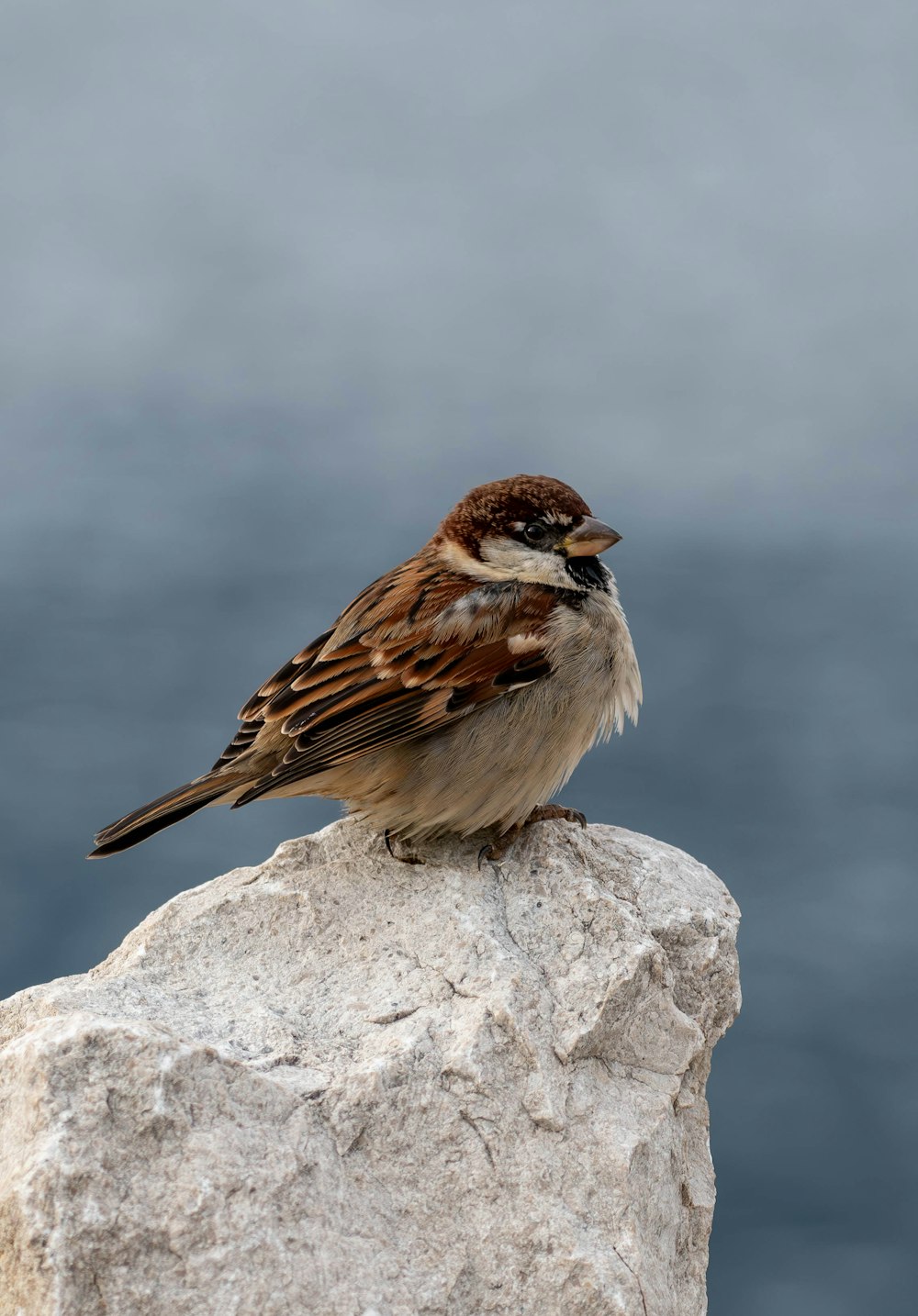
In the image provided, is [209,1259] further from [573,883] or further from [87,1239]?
[573,883]

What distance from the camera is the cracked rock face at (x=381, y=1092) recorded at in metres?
3.83

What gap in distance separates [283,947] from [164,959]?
40 centimetres

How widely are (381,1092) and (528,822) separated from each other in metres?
1.46

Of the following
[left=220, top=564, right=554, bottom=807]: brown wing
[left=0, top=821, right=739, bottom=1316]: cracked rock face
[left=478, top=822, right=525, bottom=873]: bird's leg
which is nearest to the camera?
[left=0, top=821, right=739, bottom=1316]: cracked rock face

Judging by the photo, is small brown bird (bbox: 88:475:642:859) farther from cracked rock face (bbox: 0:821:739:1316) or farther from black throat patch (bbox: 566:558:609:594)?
cracked rock face (bbox: 0:821:739:1316)

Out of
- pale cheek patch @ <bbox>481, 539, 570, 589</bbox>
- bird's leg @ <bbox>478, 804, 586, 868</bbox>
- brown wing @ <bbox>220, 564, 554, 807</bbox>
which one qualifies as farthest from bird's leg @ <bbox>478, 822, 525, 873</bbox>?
pale cheek patch @ <bbox>481, 539, 570, 589</bbox>

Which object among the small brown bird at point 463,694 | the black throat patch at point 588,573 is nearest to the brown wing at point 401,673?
the small brown bird at point 463,694

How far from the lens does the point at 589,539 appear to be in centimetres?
550

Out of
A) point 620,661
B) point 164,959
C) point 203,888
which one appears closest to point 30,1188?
point 164,959

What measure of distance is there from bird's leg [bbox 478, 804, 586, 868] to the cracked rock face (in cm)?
4

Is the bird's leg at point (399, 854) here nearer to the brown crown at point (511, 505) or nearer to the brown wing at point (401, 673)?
the brown wing at point (401, 673)

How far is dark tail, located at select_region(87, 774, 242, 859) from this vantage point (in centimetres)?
516

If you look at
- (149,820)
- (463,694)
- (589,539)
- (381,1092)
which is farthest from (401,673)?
(381,1092)

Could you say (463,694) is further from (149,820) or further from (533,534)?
(149,820)
